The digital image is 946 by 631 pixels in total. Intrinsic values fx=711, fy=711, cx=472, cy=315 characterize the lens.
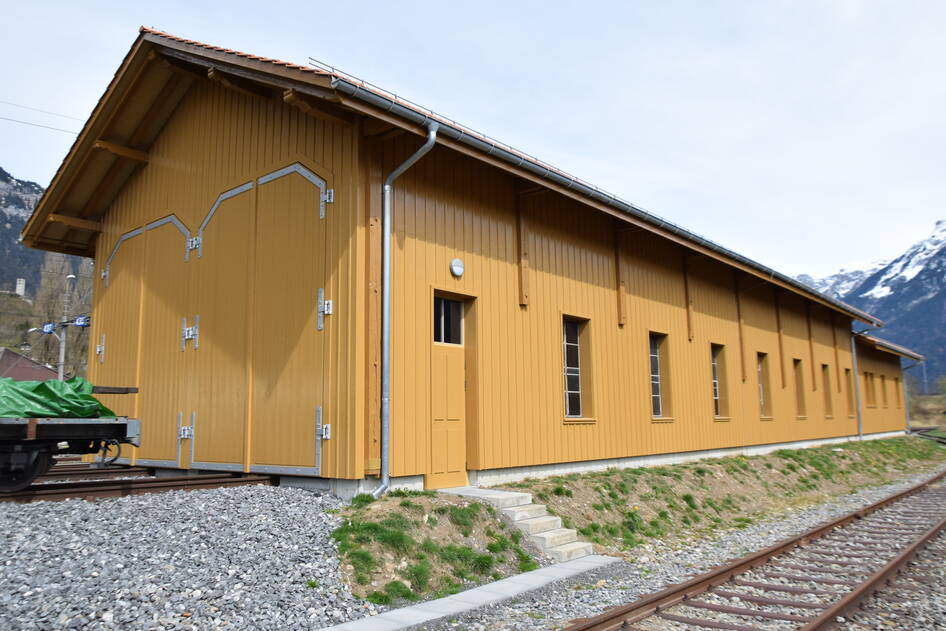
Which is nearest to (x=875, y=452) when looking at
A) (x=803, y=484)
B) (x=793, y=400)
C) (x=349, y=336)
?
(x=793, y=400)

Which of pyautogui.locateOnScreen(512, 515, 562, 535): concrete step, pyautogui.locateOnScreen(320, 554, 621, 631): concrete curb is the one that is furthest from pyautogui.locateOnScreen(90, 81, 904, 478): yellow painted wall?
pyautogui.locateOnScreen(320, 554, 621, 631): concrete curb

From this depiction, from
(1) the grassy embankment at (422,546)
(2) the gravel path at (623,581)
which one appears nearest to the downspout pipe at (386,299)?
(1) the grassy embankment at (422,546)

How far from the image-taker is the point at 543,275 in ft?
36.1

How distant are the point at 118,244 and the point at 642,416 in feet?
33.2

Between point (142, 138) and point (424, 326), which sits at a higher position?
point (142, 138)

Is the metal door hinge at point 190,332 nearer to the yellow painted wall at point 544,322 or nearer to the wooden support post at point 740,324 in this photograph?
the yellow painted wall at point 544,322

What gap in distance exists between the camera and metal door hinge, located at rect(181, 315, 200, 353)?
34.8ft

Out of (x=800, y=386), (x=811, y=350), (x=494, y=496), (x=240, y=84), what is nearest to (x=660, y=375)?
(x=494, y=496)

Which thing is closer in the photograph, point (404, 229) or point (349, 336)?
point (349, 336)

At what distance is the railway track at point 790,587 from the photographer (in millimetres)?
5602

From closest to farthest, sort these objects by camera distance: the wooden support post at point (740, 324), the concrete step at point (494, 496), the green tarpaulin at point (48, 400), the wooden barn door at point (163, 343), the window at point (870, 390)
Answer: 1. the green tarpaulin at point (48, 400)
2. the concrete step at point (494, 496)
3. the wooden barn door at point (163, 343)
4. the wooden support post at point (740, 324)
5. the window at point (870, 390)

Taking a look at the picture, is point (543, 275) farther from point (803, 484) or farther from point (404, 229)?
point (803, 484)

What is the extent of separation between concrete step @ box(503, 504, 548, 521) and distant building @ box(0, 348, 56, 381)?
33047mm

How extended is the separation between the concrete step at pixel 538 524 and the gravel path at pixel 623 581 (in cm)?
93
